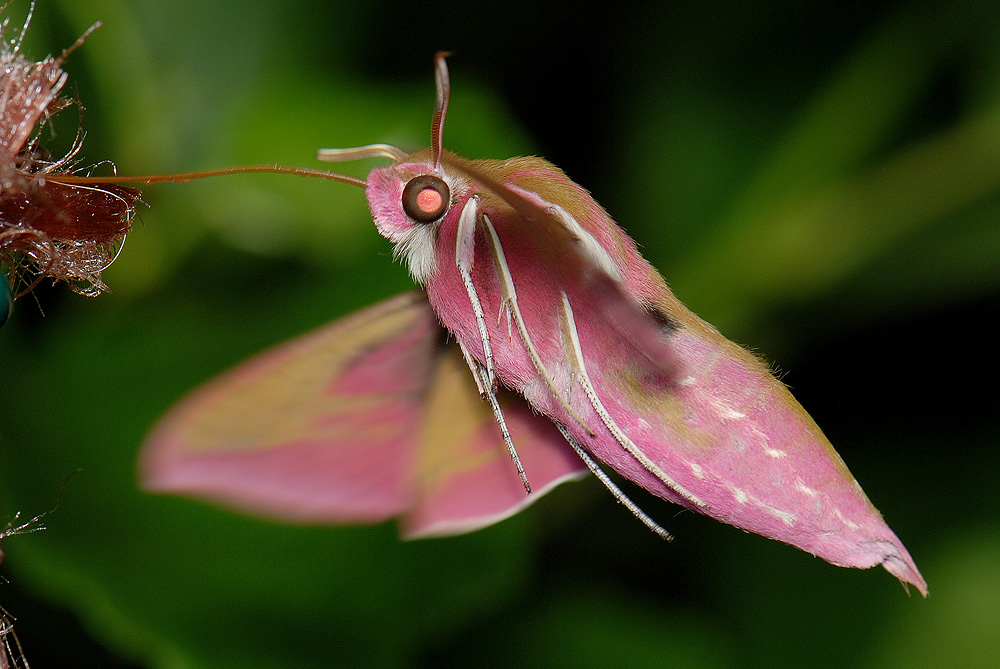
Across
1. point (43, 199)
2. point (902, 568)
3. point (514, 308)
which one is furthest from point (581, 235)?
point (43, 199)

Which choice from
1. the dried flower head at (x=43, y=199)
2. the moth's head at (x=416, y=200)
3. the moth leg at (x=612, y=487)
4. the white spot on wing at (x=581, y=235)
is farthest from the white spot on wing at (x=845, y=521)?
the dried flower head at (x=43, y=199)

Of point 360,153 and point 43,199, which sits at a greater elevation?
point 360,153

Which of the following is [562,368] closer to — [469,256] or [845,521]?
[469,256]

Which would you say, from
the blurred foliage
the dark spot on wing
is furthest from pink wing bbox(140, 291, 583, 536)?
the blurred foliage

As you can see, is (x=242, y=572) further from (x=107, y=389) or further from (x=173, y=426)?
(x=173, y=426)

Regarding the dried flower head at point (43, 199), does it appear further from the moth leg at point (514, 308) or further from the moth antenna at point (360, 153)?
the moth leg at point (514, 308)

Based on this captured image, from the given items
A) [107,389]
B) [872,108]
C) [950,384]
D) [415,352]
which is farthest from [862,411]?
[107,389]
